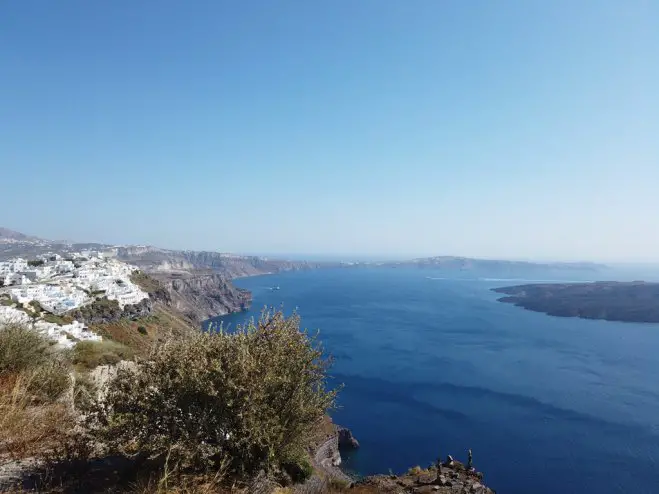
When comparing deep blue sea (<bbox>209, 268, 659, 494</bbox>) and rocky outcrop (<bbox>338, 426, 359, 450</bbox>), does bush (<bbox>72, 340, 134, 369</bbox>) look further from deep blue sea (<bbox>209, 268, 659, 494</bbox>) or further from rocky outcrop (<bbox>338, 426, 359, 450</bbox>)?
rocky outcrop (<bbox>338, 426, 359, 450</bbox>)

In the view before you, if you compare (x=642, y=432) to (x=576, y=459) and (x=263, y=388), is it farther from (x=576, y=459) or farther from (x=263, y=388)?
(x=263, y=388)

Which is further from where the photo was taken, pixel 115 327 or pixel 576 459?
pixel 115 327

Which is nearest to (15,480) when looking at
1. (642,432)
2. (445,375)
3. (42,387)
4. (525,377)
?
(42,387)

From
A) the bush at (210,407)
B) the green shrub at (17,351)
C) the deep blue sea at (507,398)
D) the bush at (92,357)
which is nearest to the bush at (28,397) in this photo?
the green shrub at (17,351)

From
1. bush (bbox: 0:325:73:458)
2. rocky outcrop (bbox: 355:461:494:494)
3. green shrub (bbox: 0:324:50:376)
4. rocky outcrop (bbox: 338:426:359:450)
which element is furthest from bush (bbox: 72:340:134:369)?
rocky outcrop (bbox: 338:426:359:450)

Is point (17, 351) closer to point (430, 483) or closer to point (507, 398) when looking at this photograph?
point (430, 483)
